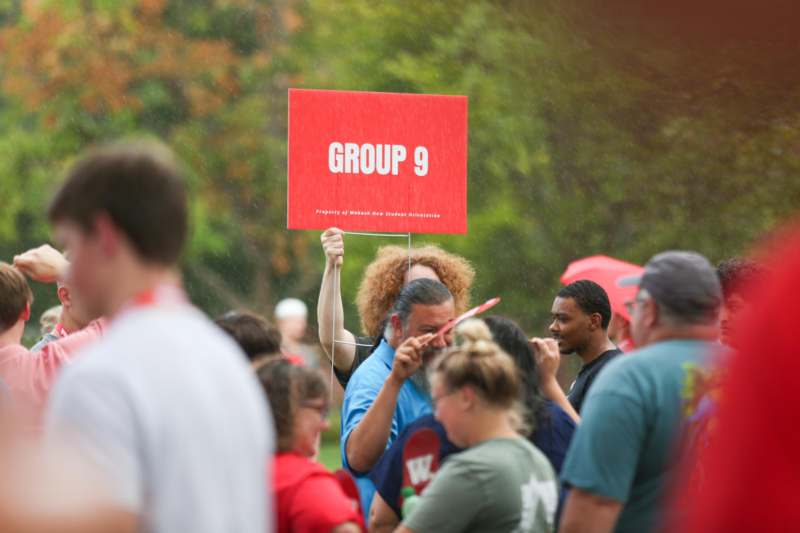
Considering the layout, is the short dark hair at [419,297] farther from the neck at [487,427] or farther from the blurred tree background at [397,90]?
the blurred tree background at [397,90]

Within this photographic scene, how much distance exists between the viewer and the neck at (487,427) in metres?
3.16

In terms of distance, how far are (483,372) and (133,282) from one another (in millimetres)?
1553

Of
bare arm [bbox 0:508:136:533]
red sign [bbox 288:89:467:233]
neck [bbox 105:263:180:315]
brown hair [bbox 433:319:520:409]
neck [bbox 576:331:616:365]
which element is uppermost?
red sign [bbox 288:89:467:233]

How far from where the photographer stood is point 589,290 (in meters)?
5.16

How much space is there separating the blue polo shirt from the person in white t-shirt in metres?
2.28

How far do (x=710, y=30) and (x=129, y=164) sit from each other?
121cm

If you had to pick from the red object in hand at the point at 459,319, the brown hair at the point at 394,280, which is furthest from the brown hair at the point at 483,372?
the brown hair at the point at 394,280

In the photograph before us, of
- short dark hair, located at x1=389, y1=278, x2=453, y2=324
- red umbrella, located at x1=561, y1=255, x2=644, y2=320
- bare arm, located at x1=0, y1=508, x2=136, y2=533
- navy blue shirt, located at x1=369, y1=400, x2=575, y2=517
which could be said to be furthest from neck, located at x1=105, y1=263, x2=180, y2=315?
red umbrella, located at x1=561, y1=255, x2=644, y2=320

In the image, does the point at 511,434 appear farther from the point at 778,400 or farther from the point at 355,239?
the point at 355,239

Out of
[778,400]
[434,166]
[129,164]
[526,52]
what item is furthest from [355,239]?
[778,400]

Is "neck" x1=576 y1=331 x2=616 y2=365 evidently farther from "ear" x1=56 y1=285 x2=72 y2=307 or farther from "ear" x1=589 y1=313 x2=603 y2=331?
"ear" x1=56 y1=285 x2=72 y2=307

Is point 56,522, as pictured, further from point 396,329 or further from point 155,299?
point 396,329

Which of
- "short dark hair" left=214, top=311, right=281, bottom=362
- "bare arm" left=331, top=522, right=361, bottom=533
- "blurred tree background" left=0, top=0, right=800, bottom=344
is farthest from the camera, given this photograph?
"blurred tree background" left=0, top=0, right=800, bottom=344

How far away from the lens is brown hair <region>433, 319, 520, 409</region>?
3.19m
